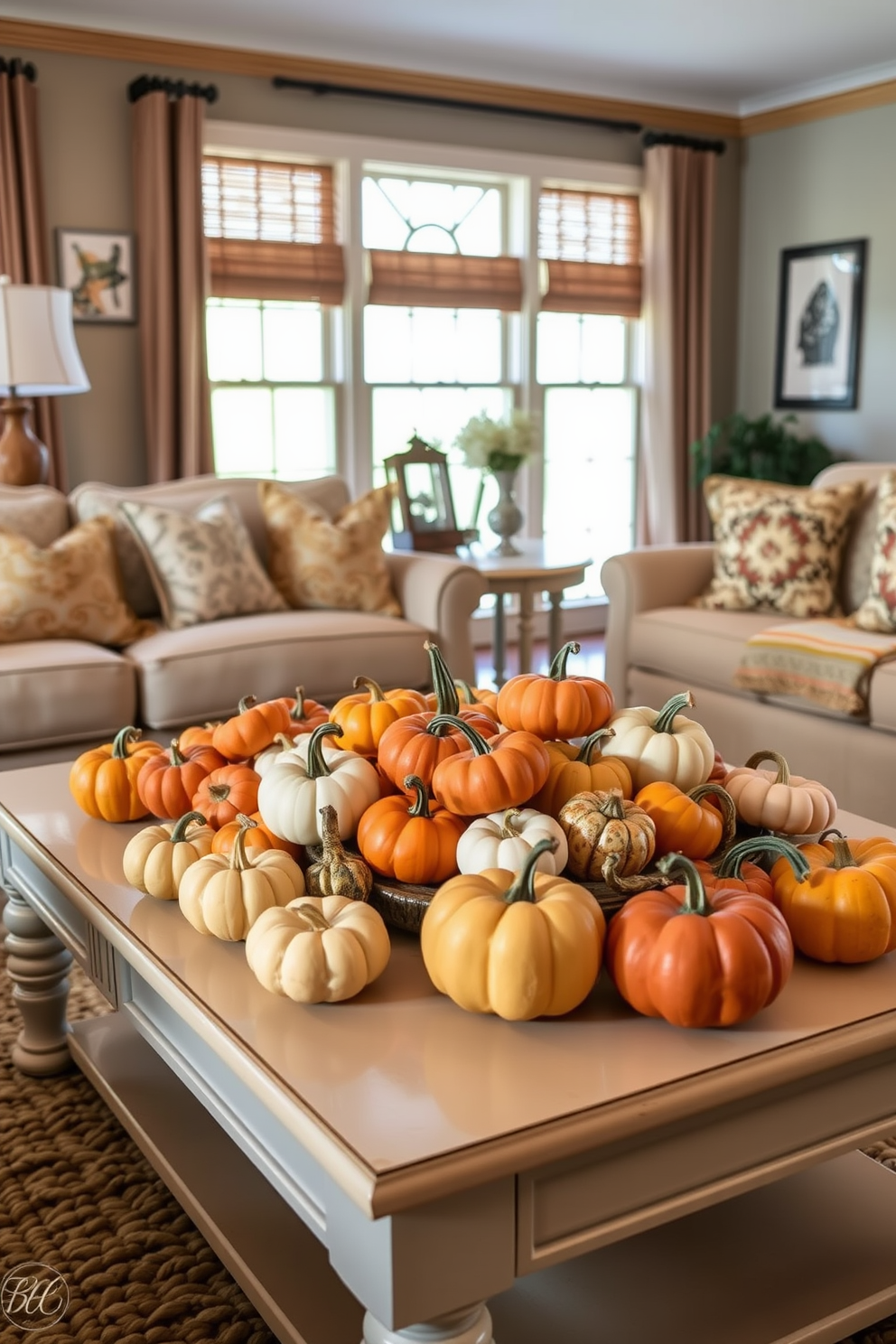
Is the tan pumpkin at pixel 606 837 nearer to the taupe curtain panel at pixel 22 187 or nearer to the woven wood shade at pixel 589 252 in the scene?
the taupe curtain panel at pixel 22 187

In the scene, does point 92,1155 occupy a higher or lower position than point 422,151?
lower

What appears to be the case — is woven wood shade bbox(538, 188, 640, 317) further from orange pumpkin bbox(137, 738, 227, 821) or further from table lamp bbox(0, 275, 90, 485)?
orange pumpkin bbox(137, 738, 227, 821)

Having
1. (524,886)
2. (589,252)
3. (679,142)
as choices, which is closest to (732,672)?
(524,886)

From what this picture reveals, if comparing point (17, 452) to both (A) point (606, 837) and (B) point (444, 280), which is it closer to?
(B) point (444, 280)

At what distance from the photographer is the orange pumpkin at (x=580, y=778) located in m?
1.54

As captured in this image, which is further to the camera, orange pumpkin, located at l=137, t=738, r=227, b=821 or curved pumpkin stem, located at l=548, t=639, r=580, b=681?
orange pumpkin, located at l=137, t=738, r=227, b=821

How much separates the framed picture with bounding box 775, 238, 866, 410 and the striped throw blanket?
10.7 feet

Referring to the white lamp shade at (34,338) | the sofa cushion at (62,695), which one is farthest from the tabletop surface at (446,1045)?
the white lamp shade at (34,338)

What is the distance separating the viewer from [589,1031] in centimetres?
121

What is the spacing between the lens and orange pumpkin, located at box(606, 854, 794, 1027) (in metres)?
1.16

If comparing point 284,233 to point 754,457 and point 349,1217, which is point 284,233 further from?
point 349,1217

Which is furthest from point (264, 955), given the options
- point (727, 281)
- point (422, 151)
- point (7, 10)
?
point (727, 281)

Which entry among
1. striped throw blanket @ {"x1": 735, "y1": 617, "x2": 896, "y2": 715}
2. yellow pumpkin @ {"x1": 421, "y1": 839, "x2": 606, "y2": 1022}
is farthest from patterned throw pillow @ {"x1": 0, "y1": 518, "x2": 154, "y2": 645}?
yellow pumpkin @ {"x1": 421, "y1": 839, "x2": 606, "y2": 1022}

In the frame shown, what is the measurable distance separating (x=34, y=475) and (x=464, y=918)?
Answer: 340 centimetres
